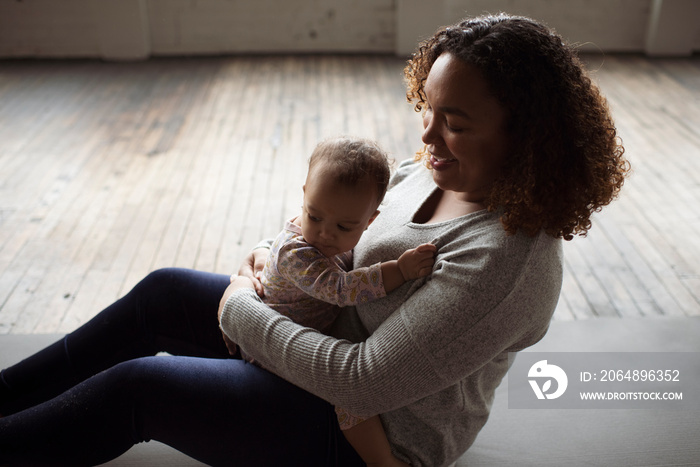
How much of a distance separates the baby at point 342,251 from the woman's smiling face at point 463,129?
13 centimetres

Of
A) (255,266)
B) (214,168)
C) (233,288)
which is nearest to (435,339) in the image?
(233,288)

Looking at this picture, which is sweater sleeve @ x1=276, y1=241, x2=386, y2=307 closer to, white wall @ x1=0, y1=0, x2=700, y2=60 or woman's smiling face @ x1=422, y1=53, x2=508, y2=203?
woman's smiling face @ x1=422, y1=53, x2=508, y2=203

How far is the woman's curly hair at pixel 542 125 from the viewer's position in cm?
122

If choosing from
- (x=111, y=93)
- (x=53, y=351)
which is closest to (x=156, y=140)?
(x=111, y=93)

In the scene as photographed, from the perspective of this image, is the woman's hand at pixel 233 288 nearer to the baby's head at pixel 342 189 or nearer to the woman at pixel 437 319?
the woman at pixel 437 319

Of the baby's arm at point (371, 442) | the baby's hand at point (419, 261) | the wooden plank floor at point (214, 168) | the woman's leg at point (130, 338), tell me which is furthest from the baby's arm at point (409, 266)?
the wooden plank floor at point (214, 168)

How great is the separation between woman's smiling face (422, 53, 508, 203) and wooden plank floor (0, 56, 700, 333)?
1.41 metres

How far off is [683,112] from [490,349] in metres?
4.30

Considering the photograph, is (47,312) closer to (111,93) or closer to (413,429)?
(413,429)

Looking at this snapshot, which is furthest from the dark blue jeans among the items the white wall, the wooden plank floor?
the white wall

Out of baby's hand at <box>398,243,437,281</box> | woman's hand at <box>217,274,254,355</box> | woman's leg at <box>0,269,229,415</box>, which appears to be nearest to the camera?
baby's hand at <box>398,243,437,281</box>

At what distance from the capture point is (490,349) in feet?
3.98

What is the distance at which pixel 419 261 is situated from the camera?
1.31 metres

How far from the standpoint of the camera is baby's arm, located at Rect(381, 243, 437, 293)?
1.30m
